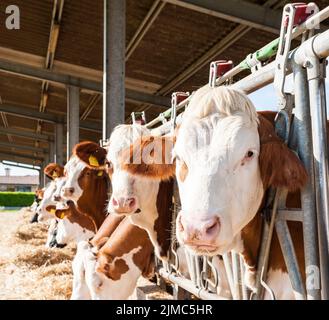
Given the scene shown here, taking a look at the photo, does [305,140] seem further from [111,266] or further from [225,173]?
[111,266]

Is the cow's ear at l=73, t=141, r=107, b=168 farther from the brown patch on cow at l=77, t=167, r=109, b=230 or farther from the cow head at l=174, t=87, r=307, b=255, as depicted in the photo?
the cow head at l=174, t=87, r=307, b=255

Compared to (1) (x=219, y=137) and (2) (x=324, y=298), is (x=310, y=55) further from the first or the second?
(2) (x=324, y=298)

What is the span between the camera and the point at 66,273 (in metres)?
6.58

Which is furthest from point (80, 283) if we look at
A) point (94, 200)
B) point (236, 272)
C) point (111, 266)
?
point (94, 200)

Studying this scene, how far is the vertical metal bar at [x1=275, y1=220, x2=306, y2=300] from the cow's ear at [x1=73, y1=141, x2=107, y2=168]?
8.18 ft

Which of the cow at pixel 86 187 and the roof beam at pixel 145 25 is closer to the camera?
the cow at pixel 86 187

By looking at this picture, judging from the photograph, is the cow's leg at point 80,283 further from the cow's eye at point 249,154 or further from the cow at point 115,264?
the cow's eye at point 249,154

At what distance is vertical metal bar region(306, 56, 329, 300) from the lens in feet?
4.60

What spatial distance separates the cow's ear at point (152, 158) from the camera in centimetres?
225

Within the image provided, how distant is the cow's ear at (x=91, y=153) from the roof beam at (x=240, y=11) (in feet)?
9.03

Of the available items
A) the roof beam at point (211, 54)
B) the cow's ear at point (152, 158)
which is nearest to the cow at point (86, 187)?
the cow's ear at point (152, 158)

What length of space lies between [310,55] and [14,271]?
6.79m

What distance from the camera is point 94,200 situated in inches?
187

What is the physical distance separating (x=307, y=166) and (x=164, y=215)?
159cm
